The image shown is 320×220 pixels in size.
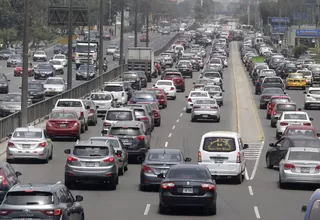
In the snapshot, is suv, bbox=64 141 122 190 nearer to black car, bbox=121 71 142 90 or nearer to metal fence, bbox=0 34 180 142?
metal fence, bbox=0 34 180 142

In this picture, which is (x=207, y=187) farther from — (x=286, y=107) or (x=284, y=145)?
(x=286, y=107)

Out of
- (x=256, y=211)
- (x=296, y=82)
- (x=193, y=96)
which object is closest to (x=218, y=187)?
(x=256, y=211)

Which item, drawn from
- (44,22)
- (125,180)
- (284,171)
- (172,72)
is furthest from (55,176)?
(44,22)

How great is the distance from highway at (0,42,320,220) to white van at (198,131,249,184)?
0.48m

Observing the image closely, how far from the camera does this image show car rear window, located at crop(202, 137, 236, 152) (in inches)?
1268

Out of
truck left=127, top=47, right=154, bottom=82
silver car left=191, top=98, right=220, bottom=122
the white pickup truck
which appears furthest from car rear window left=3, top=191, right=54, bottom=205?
truck left=127, top=47, right=154, bottom=82

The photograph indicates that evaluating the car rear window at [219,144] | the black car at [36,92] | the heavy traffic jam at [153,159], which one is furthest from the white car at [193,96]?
the car rear window at [219,144]

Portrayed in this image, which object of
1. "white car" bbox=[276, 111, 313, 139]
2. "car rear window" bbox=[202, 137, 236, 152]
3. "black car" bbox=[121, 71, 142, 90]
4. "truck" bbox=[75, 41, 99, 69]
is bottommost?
"car rear window" bbox=[202, 137, 236, 152]

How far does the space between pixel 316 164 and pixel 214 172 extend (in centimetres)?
340

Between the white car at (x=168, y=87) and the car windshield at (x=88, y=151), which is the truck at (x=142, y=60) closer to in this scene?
the white car at (x=168, y=87)

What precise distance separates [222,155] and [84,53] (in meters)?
74.0

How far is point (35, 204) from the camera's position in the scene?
18.7m

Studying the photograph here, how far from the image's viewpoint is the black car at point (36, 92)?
210 feet

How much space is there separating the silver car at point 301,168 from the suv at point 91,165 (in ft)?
16.7
